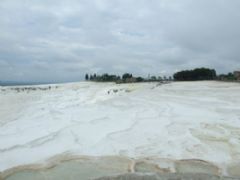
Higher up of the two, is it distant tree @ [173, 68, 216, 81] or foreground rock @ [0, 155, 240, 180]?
distant tree @ [173, 68, 216, 81]

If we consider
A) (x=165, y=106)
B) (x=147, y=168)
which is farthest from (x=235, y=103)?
(x=147, y=168)

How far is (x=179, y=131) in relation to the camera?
8.17 m

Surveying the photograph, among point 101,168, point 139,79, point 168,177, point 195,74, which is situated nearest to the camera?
point 168,177

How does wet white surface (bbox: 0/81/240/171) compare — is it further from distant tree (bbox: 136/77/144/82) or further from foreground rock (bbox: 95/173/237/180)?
distant tree (bbox: 136/77/144/82)

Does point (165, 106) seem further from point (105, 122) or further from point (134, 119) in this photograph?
point (105, 122)

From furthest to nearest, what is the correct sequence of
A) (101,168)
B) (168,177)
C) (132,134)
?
(132,134) < (101,168) < (168,177)

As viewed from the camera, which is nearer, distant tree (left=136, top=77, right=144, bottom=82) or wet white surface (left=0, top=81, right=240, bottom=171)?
wet white surface (left=0, top=81, right=240, bottom=171)

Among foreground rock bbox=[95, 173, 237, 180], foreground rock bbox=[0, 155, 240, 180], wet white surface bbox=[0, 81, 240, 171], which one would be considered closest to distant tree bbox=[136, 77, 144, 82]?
wet white surface bbox=[0, 81, 240, 171]

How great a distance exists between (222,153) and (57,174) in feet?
11.1

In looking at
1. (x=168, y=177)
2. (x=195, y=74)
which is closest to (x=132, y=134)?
(x=168, y=177)

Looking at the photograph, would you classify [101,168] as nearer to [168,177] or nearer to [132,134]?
[168,177]

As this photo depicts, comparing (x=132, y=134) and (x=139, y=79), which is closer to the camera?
(x=132, y=134)

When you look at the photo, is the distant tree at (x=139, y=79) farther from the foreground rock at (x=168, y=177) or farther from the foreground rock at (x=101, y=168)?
the foreground rock at (x=168, y=177)

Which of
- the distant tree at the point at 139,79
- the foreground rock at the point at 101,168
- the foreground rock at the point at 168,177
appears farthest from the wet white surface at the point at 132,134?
the distant tree at the point at 139,79
